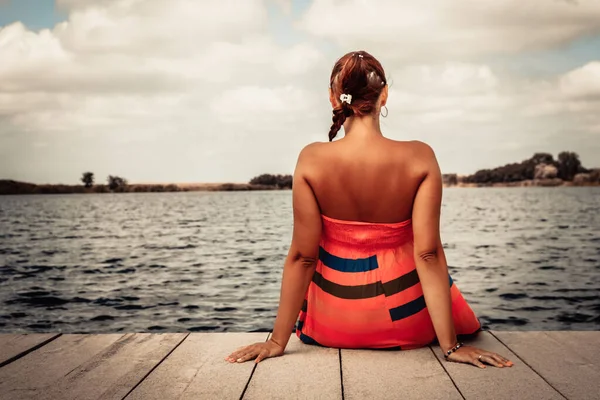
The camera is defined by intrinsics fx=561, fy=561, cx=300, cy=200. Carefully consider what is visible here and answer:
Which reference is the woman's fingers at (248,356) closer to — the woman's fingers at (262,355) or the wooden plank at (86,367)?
the woman's fingers at (262,355)

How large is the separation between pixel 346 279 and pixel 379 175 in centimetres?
61

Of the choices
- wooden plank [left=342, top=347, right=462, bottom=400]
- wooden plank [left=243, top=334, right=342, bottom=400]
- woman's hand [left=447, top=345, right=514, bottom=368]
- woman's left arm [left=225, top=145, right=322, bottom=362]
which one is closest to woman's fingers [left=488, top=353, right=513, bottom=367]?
woman's hand [left=447, top=345, right=514, bottom=368]

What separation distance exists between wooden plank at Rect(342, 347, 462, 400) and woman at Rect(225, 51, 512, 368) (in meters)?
0.08

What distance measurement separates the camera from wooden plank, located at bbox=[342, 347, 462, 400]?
2.42m

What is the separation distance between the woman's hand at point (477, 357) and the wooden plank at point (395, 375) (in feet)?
0.36

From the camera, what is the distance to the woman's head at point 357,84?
271 centimetres

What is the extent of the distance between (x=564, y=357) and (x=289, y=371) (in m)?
1.41

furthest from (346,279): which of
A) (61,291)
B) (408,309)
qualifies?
(61,291)

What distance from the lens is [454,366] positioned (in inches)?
109

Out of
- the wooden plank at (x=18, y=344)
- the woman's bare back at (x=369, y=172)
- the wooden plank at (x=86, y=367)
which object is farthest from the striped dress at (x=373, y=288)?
the wooden plank at (x=18, y=344)

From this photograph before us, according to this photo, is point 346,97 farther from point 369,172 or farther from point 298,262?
point 298,262

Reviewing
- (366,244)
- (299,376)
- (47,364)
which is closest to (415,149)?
(366,244)

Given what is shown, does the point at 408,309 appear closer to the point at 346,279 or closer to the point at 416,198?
the point at 346,279

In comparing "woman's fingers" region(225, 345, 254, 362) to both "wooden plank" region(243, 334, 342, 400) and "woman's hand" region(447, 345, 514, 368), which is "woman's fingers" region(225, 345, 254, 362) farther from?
"woman's hand" region(447, 345, 514, 368)
